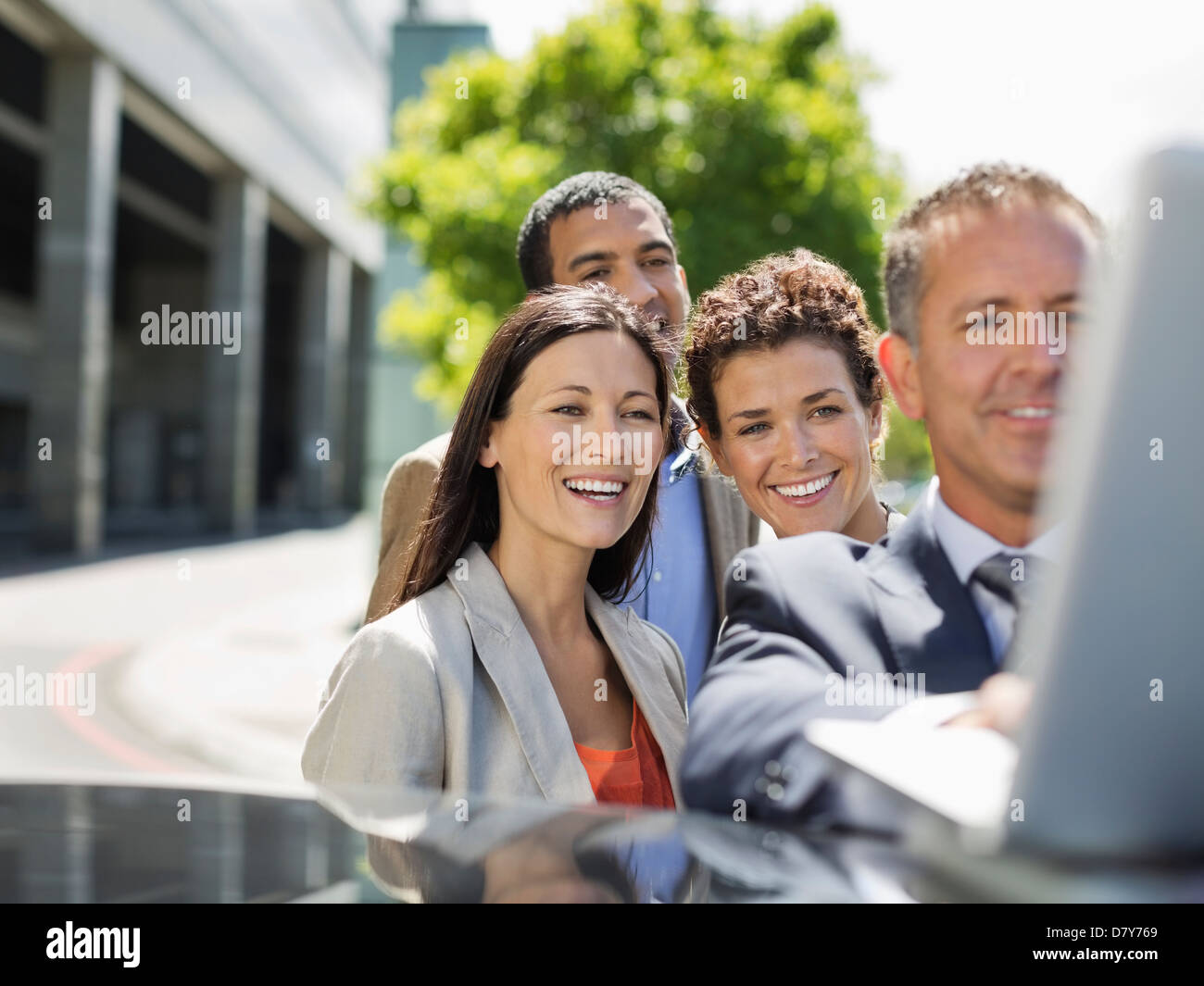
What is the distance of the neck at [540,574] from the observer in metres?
1.92

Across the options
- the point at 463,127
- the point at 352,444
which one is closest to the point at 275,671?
the point at 463,127

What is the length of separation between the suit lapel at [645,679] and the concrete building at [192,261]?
2.72m

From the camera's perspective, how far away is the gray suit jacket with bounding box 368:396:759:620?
2.44 m

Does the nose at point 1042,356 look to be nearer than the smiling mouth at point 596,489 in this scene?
Yes

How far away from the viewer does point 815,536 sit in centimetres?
120

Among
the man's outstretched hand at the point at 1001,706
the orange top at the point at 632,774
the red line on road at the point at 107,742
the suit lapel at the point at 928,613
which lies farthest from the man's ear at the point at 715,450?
the red line on road at the point at 107,742

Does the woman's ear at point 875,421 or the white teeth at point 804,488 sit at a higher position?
the woman's ear at point 875,421

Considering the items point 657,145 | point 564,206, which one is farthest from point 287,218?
point 564,206

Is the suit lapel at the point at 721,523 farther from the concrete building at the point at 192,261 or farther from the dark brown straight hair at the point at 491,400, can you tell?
the concrete building at the point at 192,261

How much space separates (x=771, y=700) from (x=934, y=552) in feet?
0.89
